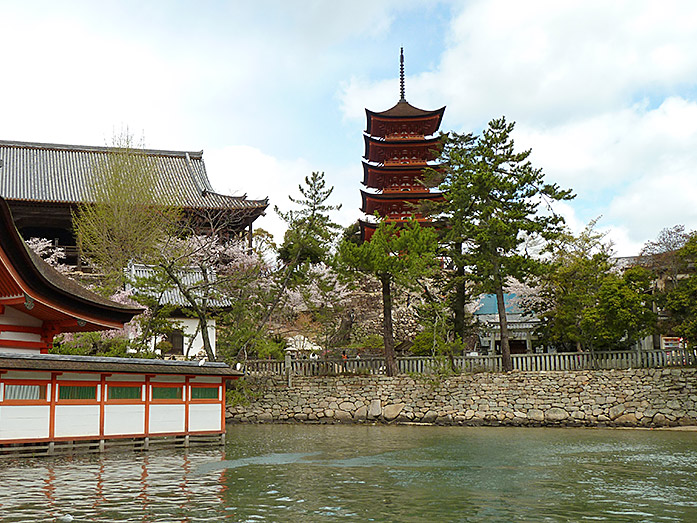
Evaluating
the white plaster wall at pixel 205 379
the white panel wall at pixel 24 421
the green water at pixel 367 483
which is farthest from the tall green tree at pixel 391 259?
the white panel wall at pixel 24 421

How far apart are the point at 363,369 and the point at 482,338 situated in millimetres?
11140

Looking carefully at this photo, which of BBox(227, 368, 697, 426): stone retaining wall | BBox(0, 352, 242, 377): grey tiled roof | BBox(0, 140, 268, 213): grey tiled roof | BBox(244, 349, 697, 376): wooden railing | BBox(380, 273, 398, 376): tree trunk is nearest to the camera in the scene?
BBox(0, 352, 242, 377): grey tiled roof

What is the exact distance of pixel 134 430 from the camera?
→ 1620cm

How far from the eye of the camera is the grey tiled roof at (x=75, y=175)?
116 feet

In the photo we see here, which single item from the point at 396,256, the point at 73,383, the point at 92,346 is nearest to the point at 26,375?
the point at 73,383

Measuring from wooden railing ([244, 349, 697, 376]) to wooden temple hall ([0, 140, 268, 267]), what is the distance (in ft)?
26.5

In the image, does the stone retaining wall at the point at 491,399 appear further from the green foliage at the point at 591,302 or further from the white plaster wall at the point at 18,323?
the white plaster wall at the point at 18,323

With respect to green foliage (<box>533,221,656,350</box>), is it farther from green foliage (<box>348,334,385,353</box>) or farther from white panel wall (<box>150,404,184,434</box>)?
white panel wall (<box>150,404,184,434</box>)

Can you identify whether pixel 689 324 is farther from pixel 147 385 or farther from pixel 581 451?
pixel 147 385

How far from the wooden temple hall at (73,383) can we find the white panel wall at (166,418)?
0.02m

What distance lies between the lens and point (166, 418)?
16828mm

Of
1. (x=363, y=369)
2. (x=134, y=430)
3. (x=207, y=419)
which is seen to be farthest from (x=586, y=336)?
(x=134, y=430)

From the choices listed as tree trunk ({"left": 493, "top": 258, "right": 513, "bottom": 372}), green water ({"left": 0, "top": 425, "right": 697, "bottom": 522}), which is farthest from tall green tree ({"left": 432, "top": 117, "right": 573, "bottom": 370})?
green water ({"left": 0, "top": 425, "right": 697, "bottom": 522})

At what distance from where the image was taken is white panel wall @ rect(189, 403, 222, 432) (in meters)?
17.4
